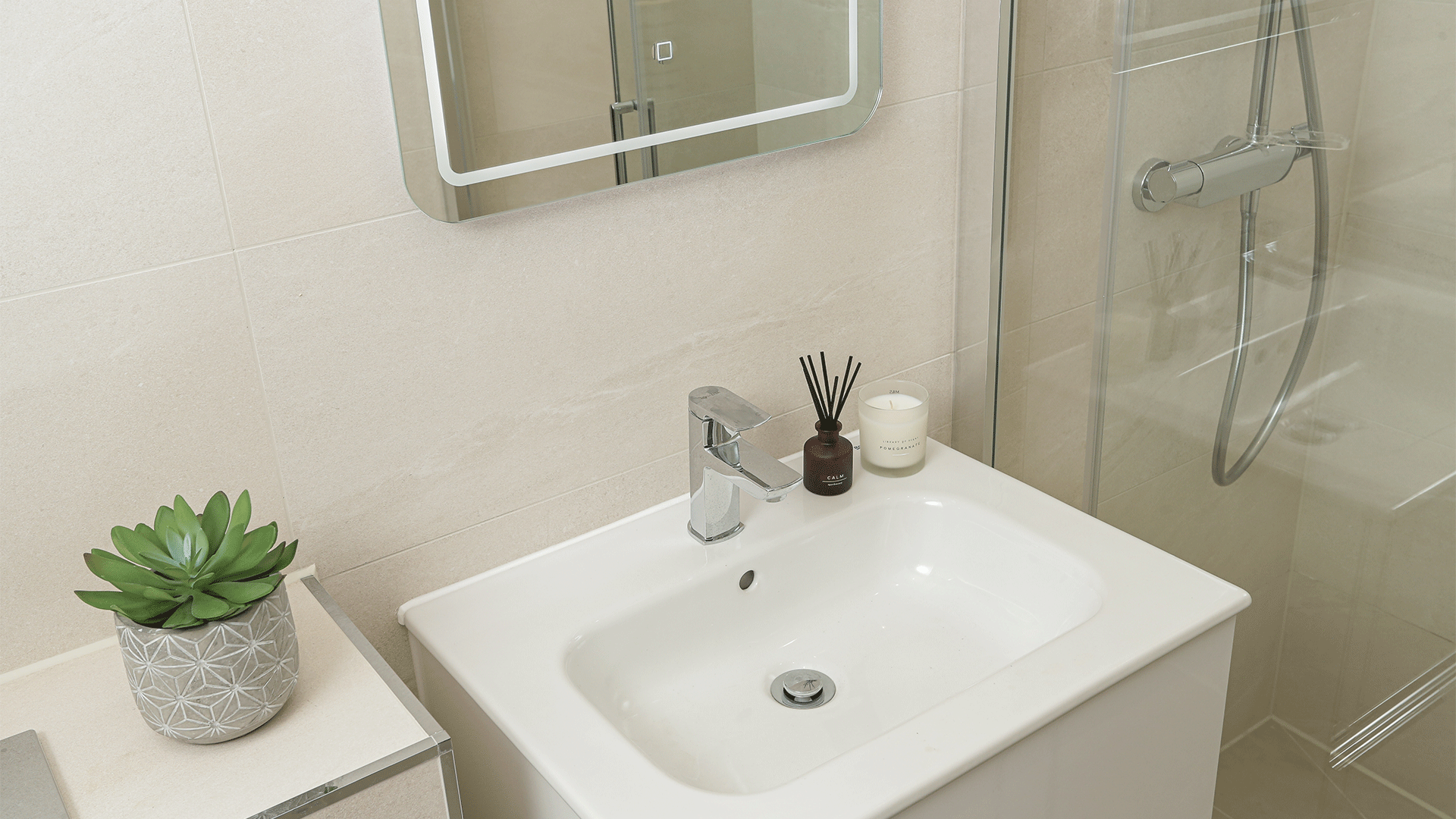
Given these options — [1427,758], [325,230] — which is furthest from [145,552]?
[1427,758]

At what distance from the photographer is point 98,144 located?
0.87m

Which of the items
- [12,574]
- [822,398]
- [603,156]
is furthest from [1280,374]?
[12,574]

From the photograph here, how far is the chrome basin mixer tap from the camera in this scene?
1.13 meters

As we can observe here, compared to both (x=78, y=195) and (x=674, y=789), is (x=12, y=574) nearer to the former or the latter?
(x=78, y=195)

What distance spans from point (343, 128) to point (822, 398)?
0.68 m

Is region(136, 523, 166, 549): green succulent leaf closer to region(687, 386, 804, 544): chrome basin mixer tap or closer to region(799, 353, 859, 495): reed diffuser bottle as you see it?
region(687, 386, 804, 544): chrome basin mixer tap

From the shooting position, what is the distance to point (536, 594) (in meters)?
1.16

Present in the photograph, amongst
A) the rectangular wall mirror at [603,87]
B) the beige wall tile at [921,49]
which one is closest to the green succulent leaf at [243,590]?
the rectangular wall mirror at [603,87]

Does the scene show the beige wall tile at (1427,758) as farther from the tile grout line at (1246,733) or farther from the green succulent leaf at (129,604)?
the green succulent leaf at (129,604)

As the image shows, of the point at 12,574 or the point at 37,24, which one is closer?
the point at 37,24

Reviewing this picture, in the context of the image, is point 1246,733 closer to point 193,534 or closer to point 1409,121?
point 1409,121

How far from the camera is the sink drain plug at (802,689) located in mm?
1144

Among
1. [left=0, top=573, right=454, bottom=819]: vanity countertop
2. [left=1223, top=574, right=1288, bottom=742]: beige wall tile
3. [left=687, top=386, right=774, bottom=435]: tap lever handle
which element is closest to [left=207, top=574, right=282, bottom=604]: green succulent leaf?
[left=0, top=573, right=454, bottom=819]: vanity countertop

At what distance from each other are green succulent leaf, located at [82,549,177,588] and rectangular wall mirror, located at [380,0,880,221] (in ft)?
1.27
